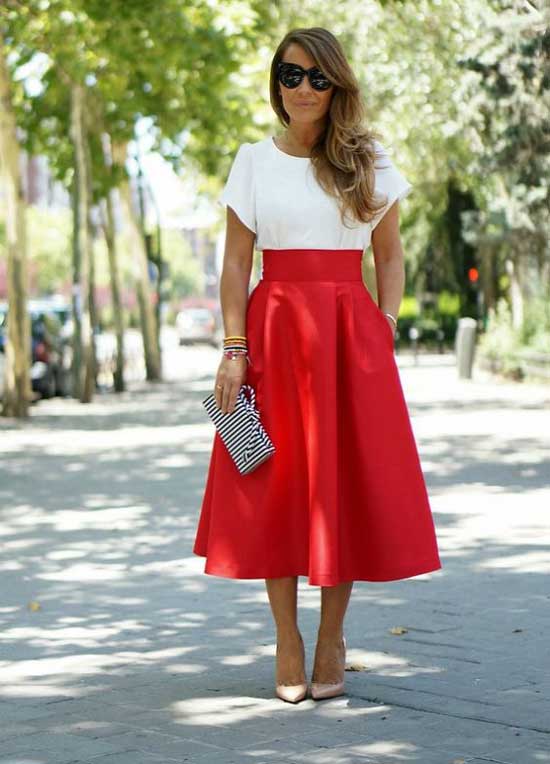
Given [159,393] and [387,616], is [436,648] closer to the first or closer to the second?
[387,616]

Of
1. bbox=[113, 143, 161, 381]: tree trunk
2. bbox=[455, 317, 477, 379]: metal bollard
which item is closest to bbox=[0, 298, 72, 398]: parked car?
bbox=[113, 143, 161, 381]: tree trunk

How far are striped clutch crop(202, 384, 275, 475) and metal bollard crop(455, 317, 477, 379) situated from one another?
1079 inches

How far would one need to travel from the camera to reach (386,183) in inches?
222

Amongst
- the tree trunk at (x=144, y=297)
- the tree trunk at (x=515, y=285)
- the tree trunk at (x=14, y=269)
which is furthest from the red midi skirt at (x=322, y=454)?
the tree trunk at (x=144, y=297)

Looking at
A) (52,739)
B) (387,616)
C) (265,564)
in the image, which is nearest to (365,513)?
(265,564)

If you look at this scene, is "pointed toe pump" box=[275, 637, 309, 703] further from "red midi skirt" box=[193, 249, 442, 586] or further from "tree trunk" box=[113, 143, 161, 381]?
"tree trunk" box=[113, 143, 161, 381]

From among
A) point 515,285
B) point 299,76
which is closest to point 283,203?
point 299,76

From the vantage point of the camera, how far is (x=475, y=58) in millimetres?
21719

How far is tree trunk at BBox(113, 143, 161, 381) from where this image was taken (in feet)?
126

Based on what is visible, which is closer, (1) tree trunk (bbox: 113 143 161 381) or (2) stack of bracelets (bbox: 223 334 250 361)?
(2) stack of bracelets (bbox: 223 334 250 361)

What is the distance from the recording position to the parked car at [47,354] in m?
29.6

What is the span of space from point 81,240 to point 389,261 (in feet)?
75.3

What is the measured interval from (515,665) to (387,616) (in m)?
1.21

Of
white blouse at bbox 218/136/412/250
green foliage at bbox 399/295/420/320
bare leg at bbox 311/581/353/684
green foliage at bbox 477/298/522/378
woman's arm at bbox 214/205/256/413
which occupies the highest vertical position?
white blouse at bbox 218/136/412/250
